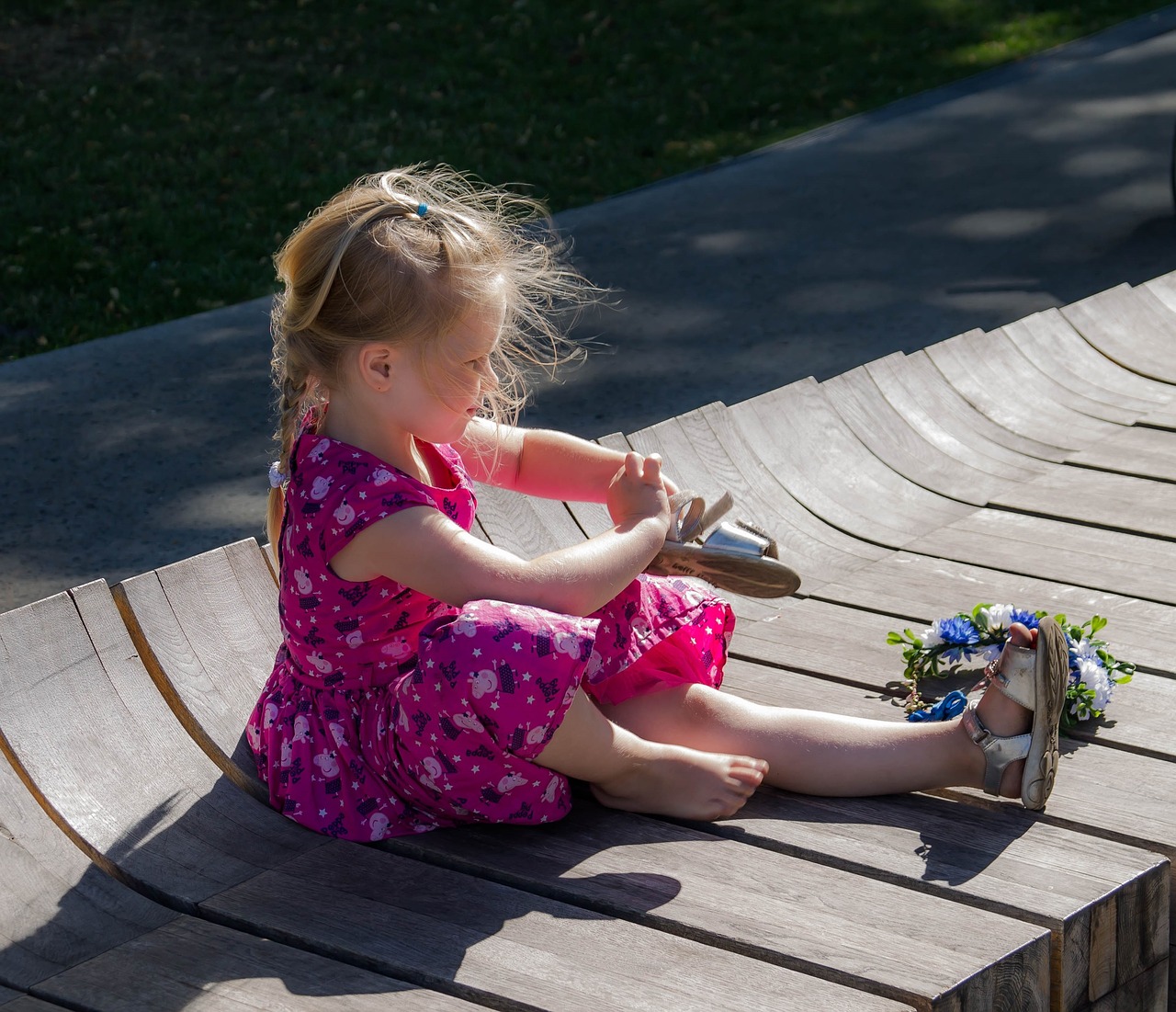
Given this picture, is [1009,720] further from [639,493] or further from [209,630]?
[209,630]

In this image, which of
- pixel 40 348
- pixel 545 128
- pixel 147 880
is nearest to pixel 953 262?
pixel 545 128

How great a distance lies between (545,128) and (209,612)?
6436mm

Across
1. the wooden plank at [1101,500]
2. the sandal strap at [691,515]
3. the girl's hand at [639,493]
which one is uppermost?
the girl's hand at [639,493]

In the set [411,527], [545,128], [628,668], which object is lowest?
[628,668]

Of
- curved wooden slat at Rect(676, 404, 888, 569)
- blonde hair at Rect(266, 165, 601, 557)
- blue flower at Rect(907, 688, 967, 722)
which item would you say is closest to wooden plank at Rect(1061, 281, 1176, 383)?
curved wooden slat at Rect(676, 404, 888, 569)

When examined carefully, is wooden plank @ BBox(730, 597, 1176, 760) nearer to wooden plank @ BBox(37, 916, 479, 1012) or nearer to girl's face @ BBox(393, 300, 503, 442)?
girl's face @ BBox(393, 300, 503, 442)

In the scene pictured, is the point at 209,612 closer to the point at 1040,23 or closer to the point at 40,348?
the point at 40,348

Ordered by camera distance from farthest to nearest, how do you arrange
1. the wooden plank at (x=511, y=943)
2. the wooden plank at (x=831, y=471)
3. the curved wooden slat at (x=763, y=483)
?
1. the wooden plank at (x=831, y=471)
2. the curved wooden slat at (x=763, y=483)
3. the wooden plank at (x=511, y=943)

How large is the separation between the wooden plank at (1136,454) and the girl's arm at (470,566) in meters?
1.78

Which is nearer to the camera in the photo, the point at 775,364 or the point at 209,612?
the point at 209,612

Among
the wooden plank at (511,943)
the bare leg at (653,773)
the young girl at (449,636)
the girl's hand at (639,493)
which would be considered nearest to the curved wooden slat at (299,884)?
the wooden plank at (511,943)

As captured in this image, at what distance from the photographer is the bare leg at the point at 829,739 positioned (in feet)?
7.59

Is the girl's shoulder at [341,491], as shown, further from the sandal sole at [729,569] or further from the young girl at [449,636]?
the sandal sole at [729,569]

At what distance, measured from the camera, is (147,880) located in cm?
224
